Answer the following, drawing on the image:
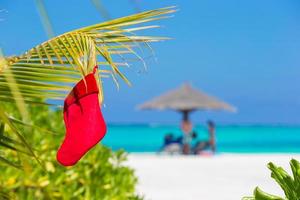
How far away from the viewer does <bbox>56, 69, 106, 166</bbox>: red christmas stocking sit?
1.37m

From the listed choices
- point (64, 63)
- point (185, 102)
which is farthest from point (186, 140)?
point (64, 63)

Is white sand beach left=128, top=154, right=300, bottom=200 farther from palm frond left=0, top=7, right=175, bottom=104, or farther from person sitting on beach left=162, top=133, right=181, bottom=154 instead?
palm frond left=0, top=7, right=175, bottom=104

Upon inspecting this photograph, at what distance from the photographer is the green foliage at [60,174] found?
3738mm

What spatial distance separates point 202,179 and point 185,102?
34.3ft

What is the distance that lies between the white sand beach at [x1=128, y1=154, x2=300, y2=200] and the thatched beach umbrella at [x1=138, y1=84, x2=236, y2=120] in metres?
5.75

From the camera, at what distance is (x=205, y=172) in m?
13.3

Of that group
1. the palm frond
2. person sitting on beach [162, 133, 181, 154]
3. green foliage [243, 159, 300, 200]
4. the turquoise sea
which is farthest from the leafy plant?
the turquoise sea

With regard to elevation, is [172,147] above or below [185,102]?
below

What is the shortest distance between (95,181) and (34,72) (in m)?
2.16

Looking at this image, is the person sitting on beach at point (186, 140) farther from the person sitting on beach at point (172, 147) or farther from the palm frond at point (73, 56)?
the palm frond at point (73, 56)

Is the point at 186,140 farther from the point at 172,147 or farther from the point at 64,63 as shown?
the point at 64,63

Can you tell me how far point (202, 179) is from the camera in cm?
1202

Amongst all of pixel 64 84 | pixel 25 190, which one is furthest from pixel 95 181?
pixel 64 84

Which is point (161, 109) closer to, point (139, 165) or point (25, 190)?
point (139, 165)
